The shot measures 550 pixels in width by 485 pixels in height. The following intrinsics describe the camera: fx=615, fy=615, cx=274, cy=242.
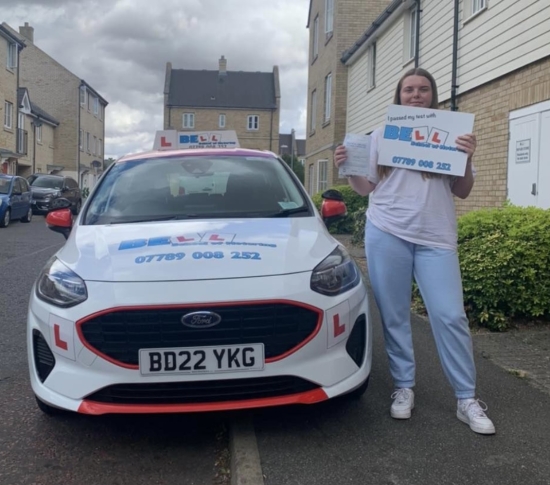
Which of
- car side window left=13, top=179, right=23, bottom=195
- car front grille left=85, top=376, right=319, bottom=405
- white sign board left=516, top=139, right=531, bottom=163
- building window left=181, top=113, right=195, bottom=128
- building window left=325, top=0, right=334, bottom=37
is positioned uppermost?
building window left=181, top=113, right=195, bottom=128

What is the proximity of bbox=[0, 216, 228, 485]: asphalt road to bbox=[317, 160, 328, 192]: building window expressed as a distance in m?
18.6

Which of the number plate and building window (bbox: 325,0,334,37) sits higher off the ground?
building window (bbox: 325,0,334,37)

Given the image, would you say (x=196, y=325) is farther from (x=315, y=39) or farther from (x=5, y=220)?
(x=315, y=39)

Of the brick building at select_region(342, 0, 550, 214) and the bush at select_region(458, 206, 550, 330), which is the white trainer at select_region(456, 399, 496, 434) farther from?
the brick building at select_region(342, 0, 550, 214)

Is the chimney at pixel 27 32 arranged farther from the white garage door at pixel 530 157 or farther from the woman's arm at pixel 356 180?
the woman's arm at pixel 356 180

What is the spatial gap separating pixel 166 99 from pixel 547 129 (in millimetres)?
58463

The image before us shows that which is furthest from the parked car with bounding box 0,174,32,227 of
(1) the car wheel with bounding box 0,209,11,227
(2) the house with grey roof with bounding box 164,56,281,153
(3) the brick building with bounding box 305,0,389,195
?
(2) the house with grey roof with bounding box 164,56,281,153

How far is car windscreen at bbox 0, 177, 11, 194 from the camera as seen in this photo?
18.2 m

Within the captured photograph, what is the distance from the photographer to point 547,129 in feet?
25.5

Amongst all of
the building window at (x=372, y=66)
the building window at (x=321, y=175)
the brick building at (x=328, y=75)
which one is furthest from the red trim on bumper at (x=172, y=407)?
the building window at (x=321, y=175)

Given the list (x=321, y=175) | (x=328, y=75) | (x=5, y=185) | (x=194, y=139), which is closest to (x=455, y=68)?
(x=194, y=139)

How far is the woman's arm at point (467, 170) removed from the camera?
3.36 meters

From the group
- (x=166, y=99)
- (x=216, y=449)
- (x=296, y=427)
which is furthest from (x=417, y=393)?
(x=166, y=99)

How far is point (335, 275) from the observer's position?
10.6 feet
